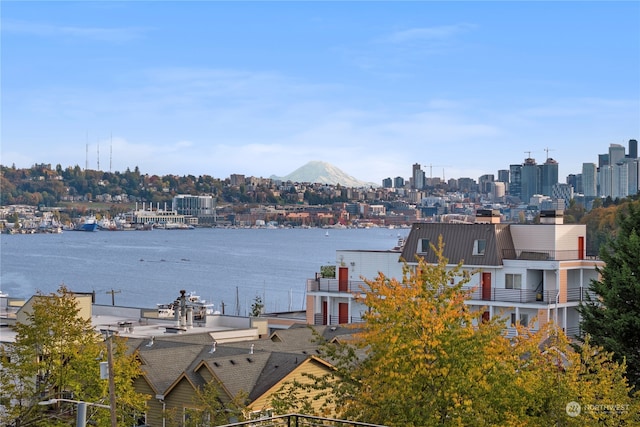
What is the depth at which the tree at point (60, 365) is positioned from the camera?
104ft

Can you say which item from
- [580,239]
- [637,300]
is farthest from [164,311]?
[637,300]

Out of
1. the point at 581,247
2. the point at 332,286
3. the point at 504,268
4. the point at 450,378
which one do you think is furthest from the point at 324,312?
the point at 450,378

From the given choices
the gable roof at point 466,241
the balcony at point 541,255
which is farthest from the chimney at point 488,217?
the balcony at point 541,255

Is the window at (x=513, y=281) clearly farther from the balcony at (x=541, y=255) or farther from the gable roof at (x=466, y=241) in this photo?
the balcony at (x=541, y=255)

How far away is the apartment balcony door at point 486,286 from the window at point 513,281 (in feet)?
2.76

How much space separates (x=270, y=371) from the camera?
3456cm

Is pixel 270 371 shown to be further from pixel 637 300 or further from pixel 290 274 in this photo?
pixel 290 274

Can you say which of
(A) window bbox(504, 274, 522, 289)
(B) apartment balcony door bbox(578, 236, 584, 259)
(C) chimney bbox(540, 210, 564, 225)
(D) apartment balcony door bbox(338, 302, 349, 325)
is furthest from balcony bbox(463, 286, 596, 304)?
(D) apartment balcony door bbox(338, 302, 349, 325)

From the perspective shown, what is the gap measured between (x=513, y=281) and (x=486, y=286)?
1.36m

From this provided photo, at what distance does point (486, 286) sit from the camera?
54781mm

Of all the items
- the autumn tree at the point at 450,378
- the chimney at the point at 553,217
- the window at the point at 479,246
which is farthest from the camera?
the chimney at the point at 553,217

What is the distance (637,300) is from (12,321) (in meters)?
29.1

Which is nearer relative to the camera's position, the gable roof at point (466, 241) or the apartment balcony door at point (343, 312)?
the gable roof at point (466, 241)

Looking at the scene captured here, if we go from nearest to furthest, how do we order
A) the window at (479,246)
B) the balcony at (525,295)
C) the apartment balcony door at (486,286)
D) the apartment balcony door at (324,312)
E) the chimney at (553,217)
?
1. the balcony at (525,295)
2. the apartment balcony door at (486,286)
3. the window at (479,246)
4. the apartment balcony door at (324,312)
5. the chimney at (553,217)
